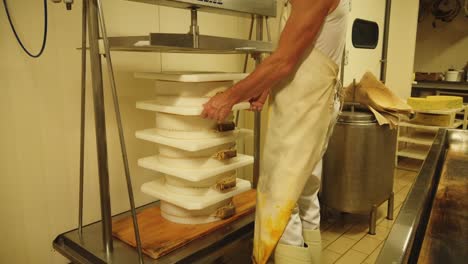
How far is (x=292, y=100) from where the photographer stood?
3.80ft

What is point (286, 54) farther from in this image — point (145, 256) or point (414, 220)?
point (145, 256)

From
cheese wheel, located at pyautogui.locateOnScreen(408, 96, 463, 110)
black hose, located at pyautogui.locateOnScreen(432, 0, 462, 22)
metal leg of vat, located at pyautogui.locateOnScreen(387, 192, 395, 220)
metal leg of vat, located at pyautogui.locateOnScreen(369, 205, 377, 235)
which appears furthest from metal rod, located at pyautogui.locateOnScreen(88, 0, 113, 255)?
black hose, located at pyautogui.locateOnScreen(432, 0, 462, 22)

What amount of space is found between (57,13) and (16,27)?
0.17 metres

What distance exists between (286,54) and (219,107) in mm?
274

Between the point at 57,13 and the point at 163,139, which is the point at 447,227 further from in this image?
the point at 57,13

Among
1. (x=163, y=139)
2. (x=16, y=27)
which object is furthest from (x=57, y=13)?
(x=163, y=139)

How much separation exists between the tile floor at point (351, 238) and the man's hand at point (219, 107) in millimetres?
1086

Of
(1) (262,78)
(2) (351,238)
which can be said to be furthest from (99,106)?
(2) (351,238)

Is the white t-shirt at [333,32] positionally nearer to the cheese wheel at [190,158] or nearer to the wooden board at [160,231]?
the cheese wheel at [190,158]

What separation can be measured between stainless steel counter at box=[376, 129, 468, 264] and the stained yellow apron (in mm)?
342

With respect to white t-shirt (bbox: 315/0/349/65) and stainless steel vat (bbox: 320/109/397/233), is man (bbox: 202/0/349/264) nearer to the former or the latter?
white t-shirt (bbox: 315/0/349/65)

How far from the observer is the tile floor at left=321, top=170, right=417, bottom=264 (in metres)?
1.93

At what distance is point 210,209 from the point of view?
1525 millimetres

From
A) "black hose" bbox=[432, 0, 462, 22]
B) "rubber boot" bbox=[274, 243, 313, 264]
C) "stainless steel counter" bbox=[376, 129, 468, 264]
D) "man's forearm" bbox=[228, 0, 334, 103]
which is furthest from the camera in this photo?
"black hose" bbox=[432, 0, 462, 22]
